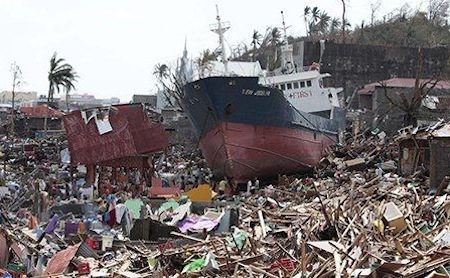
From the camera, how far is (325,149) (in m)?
27.1

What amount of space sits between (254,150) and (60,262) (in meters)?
14.2

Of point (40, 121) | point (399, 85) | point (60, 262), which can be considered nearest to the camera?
point (60, 262)

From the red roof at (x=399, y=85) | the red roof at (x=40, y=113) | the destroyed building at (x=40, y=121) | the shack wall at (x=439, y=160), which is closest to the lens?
the shack wall at (x=439, y=160)

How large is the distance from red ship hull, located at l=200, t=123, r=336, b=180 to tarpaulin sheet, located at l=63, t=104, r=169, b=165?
220cm

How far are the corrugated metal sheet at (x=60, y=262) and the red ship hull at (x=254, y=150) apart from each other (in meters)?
13.1

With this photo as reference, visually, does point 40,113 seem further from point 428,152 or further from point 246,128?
point 428,152

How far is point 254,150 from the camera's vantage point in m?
23.6

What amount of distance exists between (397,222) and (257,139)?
14619 millimetres

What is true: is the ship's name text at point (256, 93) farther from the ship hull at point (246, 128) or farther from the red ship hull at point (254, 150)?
the red ship hull at point (254, 150)

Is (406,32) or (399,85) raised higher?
(406,32)

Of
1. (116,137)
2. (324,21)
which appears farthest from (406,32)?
(116,137)

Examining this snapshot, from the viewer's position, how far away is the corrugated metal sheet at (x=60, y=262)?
32.0 ft

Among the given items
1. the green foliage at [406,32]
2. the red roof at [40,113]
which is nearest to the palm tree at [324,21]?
the green foliage at [406,32]

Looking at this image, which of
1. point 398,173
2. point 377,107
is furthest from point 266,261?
point 377,107
